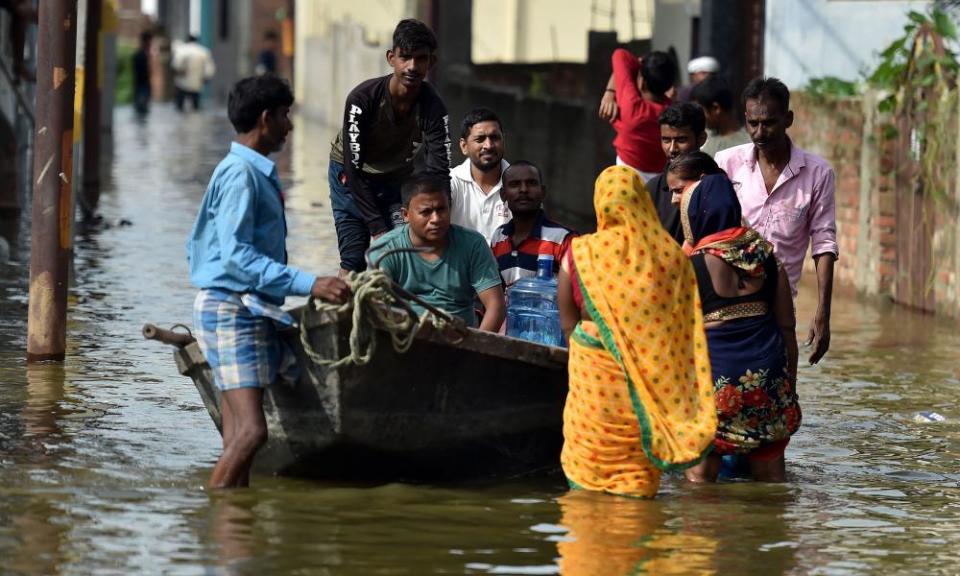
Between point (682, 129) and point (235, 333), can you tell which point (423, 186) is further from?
point (682, 129)

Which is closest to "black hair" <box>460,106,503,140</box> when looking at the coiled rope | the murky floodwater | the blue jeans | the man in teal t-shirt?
the blue jeans

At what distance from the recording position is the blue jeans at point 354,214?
10.2m

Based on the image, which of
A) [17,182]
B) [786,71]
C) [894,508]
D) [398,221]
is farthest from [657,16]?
[894,508]

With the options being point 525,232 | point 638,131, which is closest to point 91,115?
point 638,131

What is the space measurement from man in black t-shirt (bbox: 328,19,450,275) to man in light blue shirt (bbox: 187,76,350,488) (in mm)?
1892

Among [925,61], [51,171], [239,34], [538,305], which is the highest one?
[239,34]

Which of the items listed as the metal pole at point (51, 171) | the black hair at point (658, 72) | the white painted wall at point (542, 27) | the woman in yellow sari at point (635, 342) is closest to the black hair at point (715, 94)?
the black hair at point (658, 72)

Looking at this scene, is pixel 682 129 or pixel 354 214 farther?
pixel 354 214

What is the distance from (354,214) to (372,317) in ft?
8.10

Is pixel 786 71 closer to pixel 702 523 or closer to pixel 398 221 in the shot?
pixel 398 221

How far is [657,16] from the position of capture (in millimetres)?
25641

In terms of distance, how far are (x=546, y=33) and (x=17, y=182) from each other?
45.9 ft

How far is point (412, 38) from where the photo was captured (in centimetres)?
956

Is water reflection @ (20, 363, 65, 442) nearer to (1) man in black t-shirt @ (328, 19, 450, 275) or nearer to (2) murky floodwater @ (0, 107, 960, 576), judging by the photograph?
(2) murky floodwater @ (0, 107, 960, 576)
